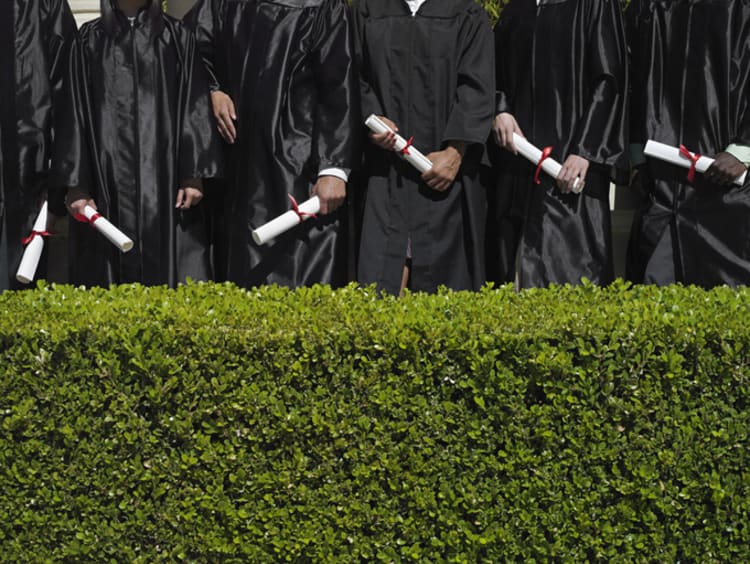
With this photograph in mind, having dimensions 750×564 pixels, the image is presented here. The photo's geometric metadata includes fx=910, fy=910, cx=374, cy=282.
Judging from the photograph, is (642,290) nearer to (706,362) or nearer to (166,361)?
(706,362)

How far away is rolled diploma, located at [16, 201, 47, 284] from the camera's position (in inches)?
171

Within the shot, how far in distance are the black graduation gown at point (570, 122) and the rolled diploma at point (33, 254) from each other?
7.68 feet

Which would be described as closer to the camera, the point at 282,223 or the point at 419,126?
the point at 282,223

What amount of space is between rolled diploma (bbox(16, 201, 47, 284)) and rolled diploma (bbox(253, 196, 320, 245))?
109cm

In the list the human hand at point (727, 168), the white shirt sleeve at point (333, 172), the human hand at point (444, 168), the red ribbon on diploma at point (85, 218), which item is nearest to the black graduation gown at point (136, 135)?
the red ribbon on diploma at point (85, 218)

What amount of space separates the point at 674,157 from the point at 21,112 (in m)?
3.17

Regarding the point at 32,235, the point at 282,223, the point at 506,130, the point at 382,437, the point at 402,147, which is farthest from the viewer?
the point at 32,235

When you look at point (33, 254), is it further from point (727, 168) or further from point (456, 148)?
point (727, 168)

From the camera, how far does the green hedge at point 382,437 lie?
2.79 m

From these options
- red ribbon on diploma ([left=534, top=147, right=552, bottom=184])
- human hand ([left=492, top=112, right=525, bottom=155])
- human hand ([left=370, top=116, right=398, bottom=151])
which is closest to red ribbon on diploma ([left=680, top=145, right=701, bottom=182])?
red ribbon on diploma ([left=534, top=147, right=552, bottom=184])

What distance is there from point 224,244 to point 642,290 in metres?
2.24

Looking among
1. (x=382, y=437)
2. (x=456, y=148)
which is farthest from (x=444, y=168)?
(x=382, y=437)

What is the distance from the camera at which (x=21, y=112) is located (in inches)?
177

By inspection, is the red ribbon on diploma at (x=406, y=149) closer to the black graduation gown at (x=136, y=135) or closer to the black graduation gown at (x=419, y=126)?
the black graduation gown at (x=419, y=126)
